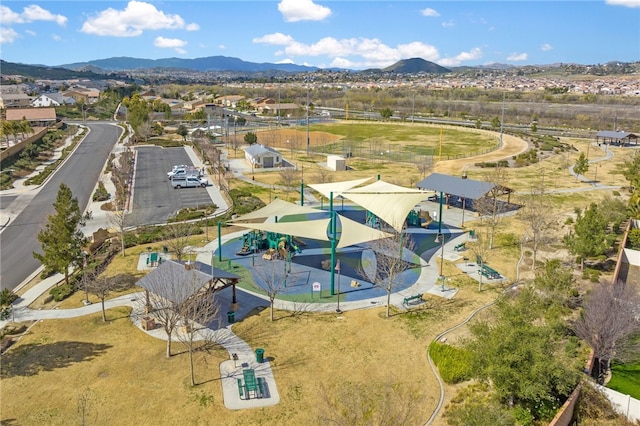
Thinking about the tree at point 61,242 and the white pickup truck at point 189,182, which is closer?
the tree at point 61,242

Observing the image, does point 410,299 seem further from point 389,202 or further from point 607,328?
point 607,328

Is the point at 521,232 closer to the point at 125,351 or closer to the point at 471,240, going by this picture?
the point at 471,240

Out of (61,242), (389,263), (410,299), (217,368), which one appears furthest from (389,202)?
(61,242)

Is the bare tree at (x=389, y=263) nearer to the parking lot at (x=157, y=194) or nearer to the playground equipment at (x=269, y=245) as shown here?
the playground equipment at (x=269, y=245)

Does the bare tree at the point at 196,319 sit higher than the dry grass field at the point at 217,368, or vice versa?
the bare tree at the point at 196,319

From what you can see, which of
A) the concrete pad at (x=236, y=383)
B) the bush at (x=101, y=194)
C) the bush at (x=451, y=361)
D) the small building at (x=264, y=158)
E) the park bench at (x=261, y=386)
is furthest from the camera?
the small building at (x=264, y=158)

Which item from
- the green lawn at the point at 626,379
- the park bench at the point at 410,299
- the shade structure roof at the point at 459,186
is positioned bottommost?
the green lawn at the point at 626,379

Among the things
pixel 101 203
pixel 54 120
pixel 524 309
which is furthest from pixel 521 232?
pixel 54 120

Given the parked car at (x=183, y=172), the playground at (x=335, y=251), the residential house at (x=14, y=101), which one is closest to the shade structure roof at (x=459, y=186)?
the playground at (x=335, y=251)
